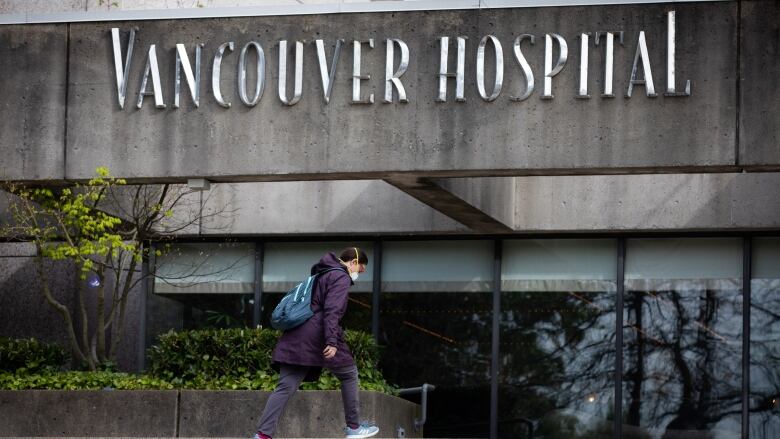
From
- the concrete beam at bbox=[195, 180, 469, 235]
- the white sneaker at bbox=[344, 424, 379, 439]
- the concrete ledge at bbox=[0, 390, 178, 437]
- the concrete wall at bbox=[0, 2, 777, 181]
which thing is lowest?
the concrete ledge at bbox=[0, 390, 178, 437]

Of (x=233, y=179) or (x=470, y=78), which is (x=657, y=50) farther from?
(x=233, y=179)

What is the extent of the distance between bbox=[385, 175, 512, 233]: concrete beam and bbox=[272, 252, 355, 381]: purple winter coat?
269 cm

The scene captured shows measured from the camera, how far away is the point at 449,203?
50.0 ft

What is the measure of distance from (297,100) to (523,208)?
3895mm

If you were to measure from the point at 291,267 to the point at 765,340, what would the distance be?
5.56 meters

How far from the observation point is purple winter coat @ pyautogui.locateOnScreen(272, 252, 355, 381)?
11.4 meters

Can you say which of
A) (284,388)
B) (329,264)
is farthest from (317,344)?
(329,264)

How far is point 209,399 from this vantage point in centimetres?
1415

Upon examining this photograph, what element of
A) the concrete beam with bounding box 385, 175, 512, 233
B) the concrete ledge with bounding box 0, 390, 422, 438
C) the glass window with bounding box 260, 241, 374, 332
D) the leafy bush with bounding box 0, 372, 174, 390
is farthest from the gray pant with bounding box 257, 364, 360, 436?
the glass window with bounding box 260, 241, 374, 332

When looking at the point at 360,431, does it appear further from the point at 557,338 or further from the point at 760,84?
the point at 557,338

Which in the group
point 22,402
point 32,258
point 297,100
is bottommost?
point 22,402

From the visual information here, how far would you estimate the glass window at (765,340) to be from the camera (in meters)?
16.6

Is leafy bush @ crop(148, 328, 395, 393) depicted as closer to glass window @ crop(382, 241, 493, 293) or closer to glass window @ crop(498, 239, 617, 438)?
glass window @ crop(498, 239, 617, 438)

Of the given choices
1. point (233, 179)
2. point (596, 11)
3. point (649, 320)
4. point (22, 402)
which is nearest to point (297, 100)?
point (233, 179)
